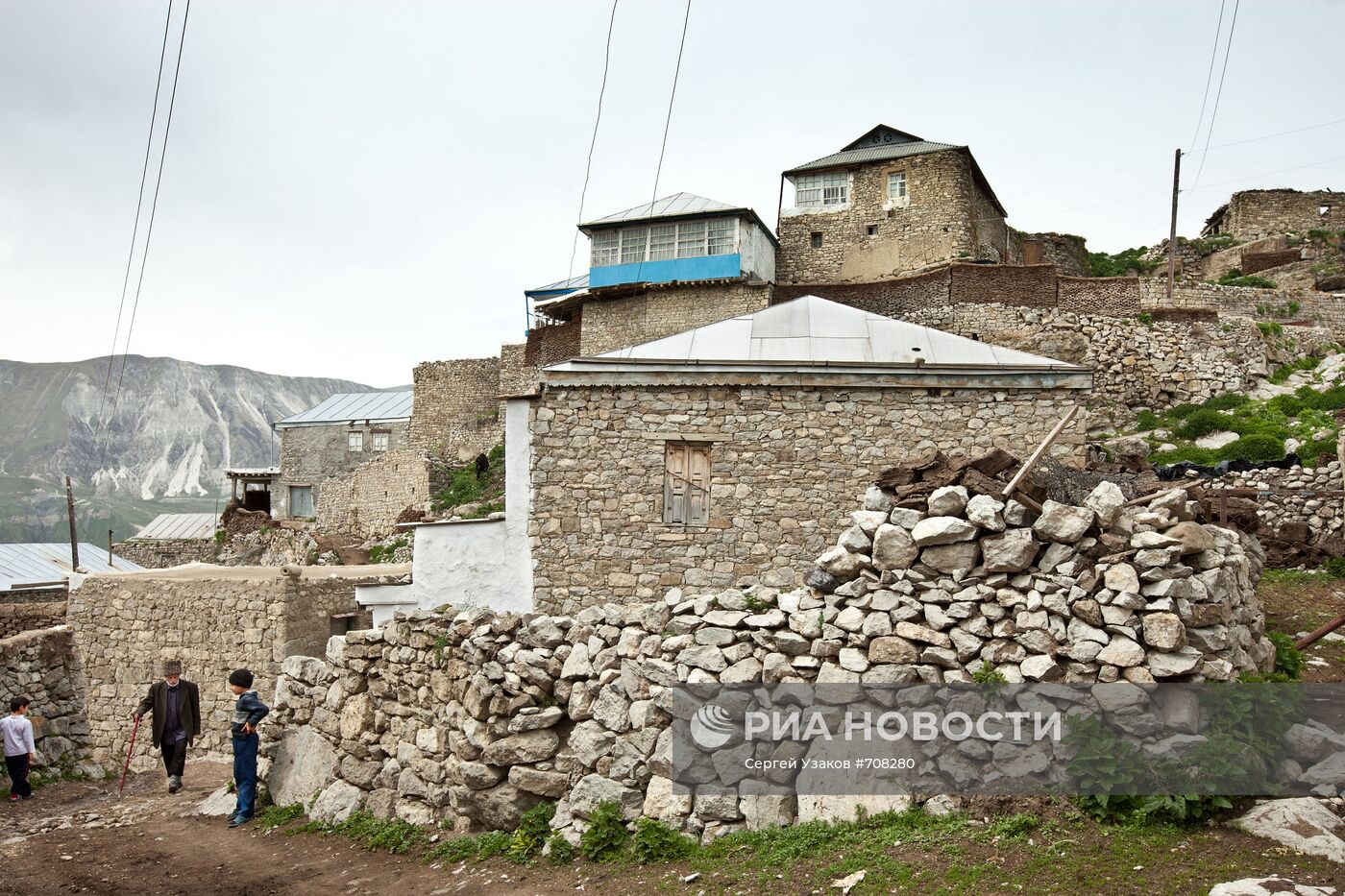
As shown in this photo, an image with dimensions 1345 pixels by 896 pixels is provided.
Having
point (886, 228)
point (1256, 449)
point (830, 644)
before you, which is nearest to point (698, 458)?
point (830, 644)

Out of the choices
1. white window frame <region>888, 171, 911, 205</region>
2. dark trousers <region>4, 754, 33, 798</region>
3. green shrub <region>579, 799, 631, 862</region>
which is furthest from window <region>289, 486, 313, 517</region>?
green shrub <region>579, 799, 631, 862</region>

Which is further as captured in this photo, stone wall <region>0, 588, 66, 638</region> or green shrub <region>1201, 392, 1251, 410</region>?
green shrub <region>1201, 392, 1251, 410</region>

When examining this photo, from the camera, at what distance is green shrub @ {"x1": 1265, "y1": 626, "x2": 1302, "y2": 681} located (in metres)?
7.06

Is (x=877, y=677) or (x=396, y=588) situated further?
(x=396, y=588)

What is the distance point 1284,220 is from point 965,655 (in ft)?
139

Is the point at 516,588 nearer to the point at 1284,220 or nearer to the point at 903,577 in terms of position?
the point at 903,577

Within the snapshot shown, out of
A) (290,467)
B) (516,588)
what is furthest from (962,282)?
(290,467)

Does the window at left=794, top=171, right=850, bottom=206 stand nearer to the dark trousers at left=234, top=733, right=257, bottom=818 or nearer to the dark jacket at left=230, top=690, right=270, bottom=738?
the dark jacket at left=230, top=690, right=270, bottom=738

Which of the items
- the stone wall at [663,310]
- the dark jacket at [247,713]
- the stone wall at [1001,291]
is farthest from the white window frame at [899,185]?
the dark jacket at [247,713]

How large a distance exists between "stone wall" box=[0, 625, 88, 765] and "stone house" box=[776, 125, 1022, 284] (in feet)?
78.0

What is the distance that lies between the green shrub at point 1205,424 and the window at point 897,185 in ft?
46.4

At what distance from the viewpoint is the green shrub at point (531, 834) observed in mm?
6758

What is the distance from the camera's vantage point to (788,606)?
6.64 m

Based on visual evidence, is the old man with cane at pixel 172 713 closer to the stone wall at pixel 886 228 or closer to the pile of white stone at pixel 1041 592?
the pile of white stone at pixel 1041 592
